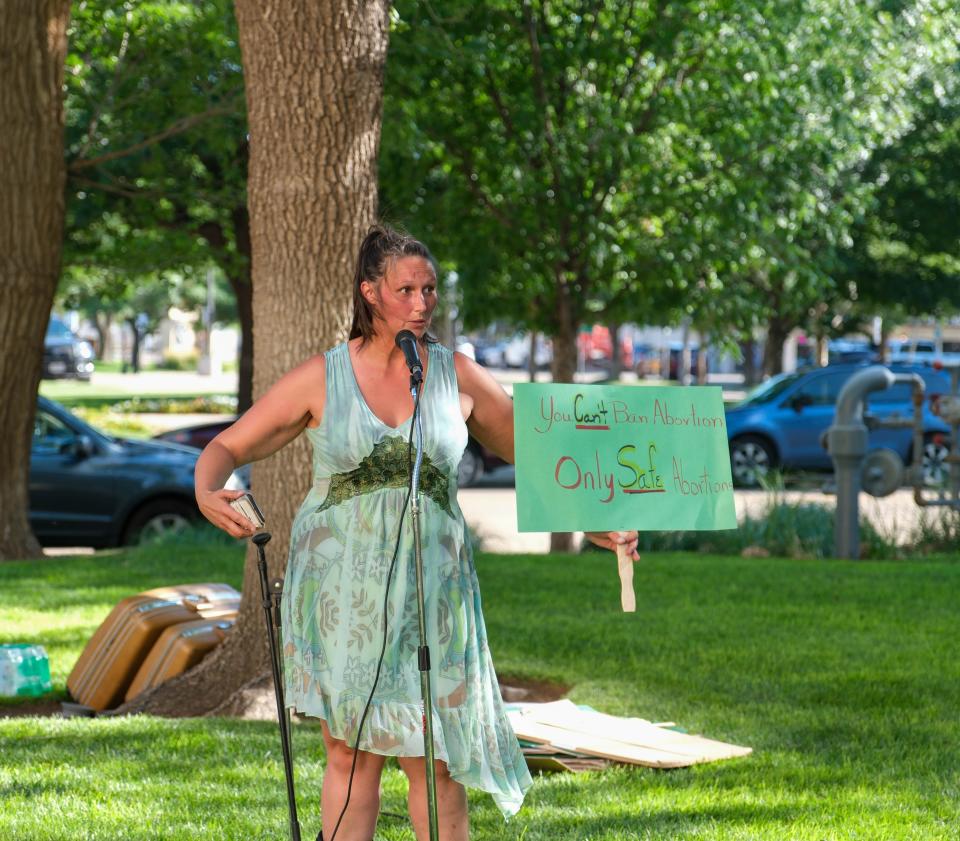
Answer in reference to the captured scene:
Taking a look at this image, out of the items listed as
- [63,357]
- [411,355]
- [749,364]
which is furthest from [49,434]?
[749,364]

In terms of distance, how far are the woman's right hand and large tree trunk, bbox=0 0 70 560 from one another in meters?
8.40

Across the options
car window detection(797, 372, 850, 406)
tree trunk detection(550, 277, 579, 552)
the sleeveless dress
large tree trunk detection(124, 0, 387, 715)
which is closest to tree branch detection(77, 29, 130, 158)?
tree trunk detection(550, 277, 579, 552)

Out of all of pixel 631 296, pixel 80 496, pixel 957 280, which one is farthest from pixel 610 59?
pixel 957 280

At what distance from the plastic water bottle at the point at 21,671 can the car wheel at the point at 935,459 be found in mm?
12353

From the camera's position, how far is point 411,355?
3.50 m

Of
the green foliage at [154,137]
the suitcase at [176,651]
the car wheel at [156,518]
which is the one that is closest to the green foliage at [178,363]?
the green foliage at [154,137]

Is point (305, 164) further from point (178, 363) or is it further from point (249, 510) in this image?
point (178, 363)

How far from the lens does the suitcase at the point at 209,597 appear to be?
25.0 ft

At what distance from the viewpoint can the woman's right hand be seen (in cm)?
353

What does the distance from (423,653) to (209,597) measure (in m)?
4.61

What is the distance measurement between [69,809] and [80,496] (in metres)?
8.41

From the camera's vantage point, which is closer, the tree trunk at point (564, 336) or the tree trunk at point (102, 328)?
the tree trunk at point (564, 336)

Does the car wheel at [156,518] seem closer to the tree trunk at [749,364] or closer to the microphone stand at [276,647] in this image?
the microphone stand at [276,647]

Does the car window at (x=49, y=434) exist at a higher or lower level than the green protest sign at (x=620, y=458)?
lower
